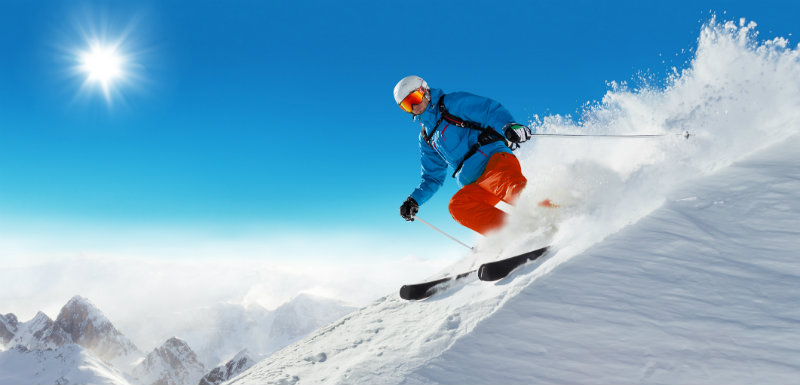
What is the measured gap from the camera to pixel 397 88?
633 cm

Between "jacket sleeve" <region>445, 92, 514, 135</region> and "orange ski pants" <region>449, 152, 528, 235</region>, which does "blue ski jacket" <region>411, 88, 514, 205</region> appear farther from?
"orange ski pants" <region>449, 152, 528, 235</region>

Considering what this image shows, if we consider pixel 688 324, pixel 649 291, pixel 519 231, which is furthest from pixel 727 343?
pixel 519 231

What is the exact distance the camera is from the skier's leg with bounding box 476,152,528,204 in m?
5.37

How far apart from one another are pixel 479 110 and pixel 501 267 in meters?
3.06

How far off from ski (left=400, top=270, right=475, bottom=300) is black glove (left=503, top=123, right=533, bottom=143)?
1.90 metres

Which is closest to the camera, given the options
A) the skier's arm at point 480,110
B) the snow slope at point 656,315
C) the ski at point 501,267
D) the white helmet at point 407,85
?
the snow slope at point 656,315

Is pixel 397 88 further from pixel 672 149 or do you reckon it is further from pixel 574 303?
pixel 574 303

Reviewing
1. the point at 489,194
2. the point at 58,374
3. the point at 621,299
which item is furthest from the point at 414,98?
the point at 58,374

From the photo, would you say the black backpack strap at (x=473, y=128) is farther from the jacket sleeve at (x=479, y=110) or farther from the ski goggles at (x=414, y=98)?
the ski goggles at (x=414, y=98)

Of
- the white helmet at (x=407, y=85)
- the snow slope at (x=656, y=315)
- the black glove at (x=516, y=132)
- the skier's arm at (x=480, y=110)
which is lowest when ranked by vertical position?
the snow slope at (x=656, y=315)

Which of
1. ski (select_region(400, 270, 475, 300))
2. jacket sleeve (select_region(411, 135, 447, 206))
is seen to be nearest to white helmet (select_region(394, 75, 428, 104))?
jacket sleeve (select_region(411, 135, 447, 206))

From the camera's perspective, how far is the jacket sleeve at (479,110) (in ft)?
19.1

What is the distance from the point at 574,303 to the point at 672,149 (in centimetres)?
402

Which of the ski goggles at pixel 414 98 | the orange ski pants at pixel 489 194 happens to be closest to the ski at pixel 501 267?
the orange ski pants at pixel 489 194
